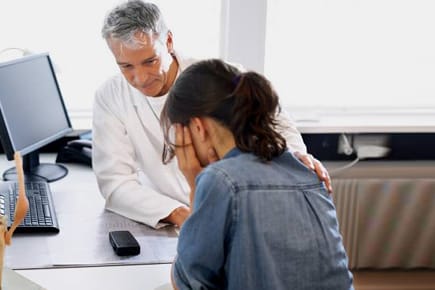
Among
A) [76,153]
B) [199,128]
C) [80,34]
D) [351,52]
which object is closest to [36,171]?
[76,153]

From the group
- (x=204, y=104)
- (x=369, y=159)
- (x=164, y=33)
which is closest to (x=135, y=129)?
(x=164, y=33)

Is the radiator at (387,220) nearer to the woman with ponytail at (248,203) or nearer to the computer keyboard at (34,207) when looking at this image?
the computer keyboard at (34,207)

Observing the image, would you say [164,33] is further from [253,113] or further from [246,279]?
[246,279]

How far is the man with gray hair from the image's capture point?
5.91ft

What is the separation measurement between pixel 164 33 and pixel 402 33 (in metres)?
1.29

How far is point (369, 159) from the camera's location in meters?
2.79

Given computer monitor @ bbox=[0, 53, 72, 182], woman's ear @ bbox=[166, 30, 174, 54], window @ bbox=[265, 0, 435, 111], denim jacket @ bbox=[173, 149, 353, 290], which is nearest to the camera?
denim jacket @ bbox=[173, 149, 353, 290]

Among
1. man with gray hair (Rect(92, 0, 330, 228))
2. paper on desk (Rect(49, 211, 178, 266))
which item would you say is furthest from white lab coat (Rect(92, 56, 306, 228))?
paper on desk (Rect(49, 211, 178, 266))

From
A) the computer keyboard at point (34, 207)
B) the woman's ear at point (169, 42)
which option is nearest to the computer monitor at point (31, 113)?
the computer keyboard at point (34, 207)

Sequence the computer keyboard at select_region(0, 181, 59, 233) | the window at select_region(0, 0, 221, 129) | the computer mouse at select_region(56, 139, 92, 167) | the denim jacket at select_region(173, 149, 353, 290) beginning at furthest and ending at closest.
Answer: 1. the window at select_region(0, 0, 221, 129)
2. the computer mouse at select_region(56, 139, 92, 167)
3. the computer keyboard at select_region(0, 181, 59, 233)
4. the denim jacket at select_region(173, 149, 353, 290)

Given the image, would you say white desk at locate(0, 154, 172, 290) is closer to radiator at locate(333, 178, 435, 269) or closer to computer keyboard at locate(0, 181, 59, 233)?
computer keyboard at locate(0, 181, 59, 233)

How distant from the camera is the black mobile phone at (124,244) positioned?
5.28 feet

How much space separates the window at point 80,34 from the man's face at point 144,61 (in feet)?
1.82

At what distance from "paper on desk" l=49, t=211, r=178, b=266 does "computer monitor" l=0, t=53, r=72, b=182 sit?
37cm
